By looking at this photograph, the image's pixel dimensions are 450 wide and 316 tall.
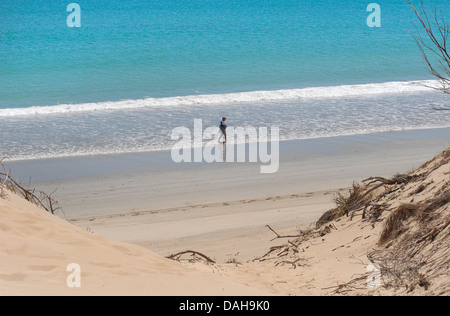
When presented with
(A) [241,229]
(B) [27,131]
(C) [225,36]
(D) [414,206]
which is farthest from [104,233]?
(C) [225,36]

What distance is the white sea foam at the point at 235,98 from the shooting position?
24.2 metres

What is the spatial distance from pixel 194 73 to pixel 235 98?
7.91m

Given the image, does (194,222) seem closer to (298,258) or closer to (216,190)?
(216,190)

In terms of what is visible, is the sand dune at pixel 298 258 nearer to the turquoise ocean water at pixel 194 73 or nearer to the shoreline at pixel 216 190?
the shoreline at pixel 216 190

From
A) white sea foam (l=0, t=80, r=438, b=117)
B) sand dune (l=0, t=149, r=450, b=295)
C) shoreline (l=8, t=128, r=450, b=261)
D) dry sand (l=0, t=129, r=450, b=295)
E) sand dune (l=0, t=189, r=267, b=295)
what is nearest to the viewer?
sand dune (l=0, t=189, r=267, b=295)

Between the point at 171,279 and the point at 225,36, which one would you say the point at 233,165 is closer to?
the point at 171,279

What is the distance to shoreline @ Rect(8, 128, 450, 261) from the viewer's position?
10.8 m

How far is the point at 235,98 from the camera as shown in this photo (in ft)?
85.9

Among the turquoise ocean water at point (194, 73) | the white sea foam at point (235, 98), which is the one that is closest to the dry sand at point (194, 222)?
the turquoise ocean water at point (194, 73)

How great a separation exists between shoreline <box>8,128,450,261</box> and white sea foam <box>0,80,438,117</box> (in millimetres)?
8027

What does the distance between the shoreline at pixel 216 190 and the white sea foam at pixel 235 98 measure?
8.03 meters

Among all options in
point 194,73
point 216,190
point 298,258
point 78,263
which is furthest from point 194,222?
point 194,73

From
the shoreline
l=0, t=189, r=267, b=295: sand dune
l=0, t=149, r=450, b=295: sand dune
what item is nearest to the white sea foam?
the shoreline

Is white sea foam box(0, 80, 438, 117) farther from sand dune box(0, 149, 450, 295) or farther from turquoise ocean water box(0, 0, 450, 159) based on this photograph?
sand dune box(0, 149, 450, 295)
